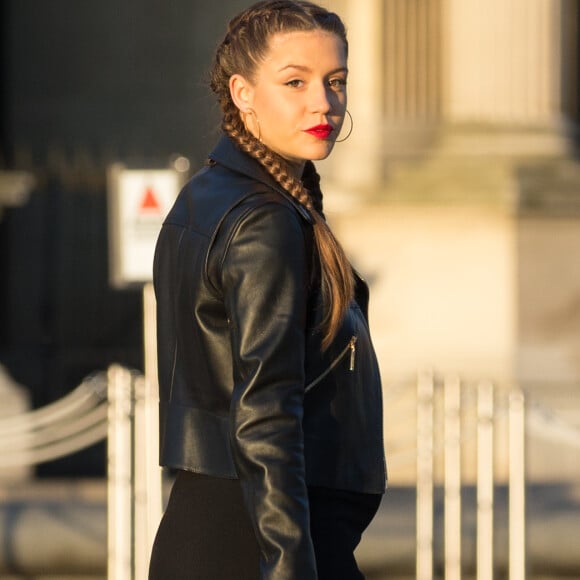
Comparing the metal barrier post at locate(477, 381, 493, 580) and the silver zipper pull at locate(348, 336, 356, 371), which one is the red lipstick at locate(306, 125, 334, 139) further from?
the metal barrier post at locate(477, 381, 493, 580)

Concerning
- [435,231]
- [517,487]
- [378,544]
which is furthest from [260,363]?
[435,231]

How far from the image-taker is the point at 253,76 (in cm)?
289

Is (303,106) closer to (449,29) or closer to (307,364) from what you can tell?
(307,364)

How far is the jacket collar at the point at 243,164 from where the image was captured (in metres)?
2.80

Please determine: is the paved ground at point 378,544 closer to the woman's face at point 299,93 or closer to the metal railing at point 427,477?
the metal railing at point 427,477

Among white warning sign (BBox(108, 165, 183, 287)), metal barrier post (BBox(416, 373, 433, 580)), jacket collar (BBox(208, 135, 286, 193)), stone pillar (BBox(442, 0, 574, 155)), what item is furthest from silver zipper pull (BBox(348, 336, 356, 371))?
stone pillar (BBox(442, 0, 574, 155))

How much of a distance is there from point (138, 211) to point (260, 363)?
6.31m

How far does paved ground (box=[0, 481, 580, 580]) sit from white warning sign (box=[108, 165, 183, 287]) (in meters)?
1.38

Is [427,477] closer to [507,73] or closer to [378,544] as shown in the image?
[378,544]

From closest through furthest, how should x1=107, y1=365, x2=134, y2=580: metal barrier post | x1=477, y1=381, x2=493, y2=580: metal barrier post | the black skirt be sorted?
1. the black skirt
2. x1=477, y1=381, x2=493, y2=580: metal barrier post
3. x1=107, y1=365, x2=134, y2=580: metal barrier post

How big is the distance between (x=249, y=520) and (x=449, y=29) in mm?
9934

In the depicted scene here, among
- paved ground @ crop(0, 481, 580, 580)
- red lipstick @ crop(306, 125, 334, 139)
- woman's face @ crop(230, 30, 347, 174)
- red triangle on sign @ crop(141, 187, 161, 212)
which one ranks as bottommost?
paved ground @ crop(0, 481, 580, 580)

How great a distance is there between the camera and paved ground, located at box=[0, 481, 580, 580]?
23.9 feet

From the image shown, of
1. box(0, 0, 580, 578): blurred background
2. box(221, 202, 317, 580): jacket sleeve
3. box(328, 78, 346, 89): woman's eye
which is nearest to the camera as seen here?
box(221, 202, 317, 580): jacket sleeve
